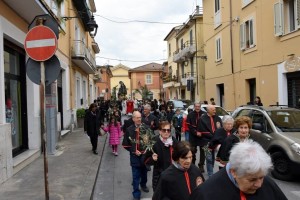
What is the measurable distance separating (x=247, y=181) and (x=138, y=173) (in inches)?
187

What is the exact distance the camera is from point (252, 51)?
19312 mm

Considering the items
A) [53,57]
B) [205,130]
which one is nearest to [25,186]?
[53,57]

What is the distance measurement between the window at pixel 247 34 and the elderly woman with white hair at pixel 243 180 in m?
17.8

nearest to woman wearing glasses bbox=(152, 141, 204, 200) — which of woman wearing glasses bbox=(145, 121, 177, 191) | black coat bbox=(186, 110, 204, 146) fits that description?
woman wearing glasses bbox=(145, 121, 177, 191)

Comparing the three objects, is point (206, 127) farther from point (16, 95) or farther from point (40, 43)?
point (16, 95)

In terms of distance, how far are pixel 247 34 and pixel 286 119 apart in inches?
463

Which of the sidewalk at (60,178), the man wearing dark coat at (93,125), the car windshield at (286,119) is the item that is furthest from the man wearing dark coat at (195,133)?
the man wearing dark coat at (93,125)

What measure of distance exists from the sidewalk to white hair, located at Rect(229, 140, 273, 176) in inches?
184

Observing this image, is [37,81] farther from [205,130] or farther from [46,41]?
[205,130]

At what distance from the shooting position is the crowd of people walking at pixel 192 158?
2186 mm

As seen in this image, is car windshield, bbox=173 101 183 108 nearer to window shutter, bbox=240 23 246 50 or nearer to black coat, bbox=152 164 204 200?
window shutter, bbox=240 23 246 50

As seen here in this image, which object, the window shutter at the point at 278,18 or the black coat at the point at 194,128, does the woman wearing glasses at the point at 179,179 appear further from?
the window shutter at the point at 278,18

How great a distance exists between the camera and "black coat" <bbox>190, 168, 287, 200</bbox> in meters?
2.20

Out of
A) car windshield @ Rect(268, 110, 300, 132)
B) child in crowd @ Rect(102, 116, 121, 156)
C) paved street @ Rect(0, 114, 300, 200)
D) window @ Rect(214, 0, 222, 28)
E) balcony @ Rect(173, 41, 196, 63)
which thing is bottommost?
paved street @ Rect(0, 114, 300, 200)
